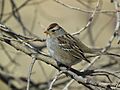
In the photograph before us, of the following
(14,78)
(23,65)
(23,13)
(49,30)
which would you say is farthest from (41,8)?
(49,30)

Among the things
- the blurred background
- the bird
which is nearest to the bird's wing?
the bird

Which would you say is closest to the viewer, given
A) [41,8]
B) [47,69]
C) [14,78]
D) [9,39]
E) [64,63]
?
[9,39]

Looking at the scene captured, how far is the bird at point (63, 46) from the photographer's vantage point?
11.7 ft

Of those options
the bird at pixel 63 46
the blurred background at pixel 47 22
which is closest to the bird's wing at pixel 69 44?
the bird at pixel 63 46

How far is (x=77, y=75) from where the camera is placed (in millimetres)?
2902

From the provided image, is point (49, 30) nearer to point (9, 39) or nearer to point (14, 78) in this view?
point (9, 39)

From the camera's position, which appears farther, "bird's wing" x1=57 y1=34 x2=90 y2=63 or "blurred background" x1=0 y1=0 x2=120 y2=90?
"blurred background" x1=0 y1=0 x2=120 y2=90

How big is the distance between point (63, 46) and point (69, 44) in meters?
0.06

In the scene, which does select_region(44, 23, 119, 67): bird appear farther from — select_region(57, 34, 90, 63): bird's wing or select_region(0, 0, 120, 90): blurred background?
select_region(0, 0, 120, 90): blurred background

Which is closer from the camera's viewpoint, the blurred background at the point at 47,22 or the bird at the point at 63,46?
the bird at the point at 63,46

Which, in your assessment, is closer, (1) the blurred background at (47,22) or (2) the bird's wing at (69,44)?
(2) the bird's wing at (69,44)

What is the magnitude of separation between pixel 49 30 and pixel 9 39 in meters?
0.82

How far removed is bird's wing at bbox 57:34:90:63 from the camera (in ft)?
11.8

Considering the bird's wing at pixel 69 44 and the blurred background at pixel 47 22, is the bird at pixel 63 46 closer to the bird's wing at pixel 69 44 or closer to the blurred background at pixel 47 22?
the bird's wing at pixel 69 44
